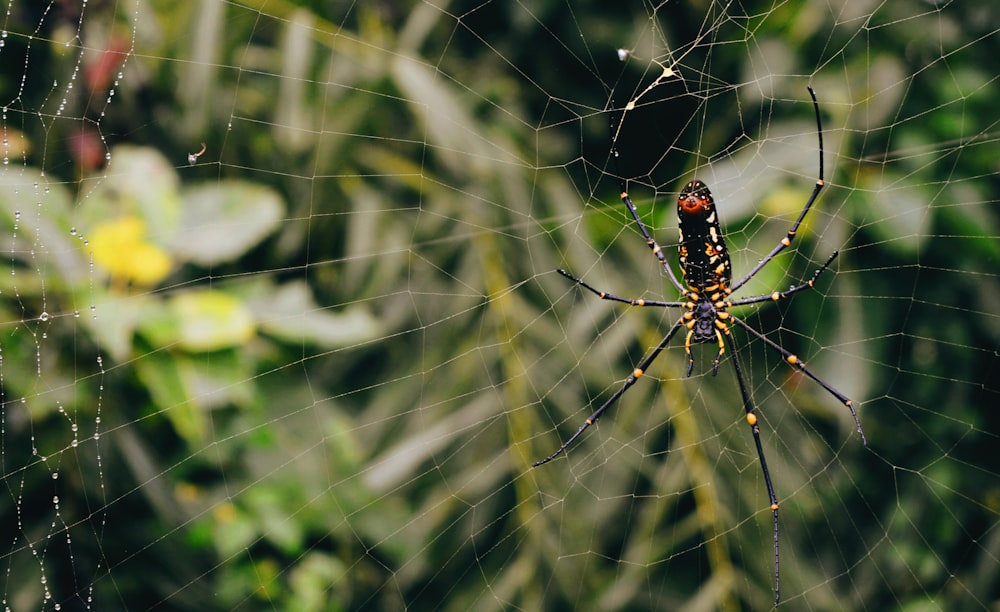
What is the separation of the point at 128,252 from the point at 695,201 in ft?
3.22

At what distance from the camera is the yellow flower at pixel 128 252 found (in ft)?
4.18

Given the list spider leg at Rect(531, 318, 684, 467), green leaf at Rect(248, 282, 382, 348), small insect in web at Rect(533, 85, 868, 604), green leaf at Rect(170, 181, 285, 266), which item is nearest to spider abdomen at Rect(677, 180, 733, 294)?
small insect in web at Rect(533, 85, 868, 604)

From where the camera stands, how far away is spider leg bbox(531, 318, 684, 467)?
58.1 inches

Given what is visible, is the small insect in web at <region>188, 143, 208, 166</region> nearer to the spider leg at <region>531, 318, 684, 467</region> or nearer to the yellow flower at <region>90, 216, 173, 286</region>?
the yellow flower at <region>90, 216, 173, 286</region>

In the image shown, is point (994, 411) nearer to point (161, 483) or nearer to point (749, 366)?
point (749, 366)

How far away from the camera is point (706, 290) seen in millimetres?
1535

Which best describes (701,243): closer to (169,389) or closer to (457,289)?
(457,289)

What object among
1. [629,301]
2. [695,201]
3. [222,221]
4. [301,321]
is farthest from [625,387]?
[222,221]

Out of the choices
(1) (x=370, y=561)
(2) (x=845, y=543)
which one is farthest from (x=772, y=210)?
(1) (x=370, y=561)

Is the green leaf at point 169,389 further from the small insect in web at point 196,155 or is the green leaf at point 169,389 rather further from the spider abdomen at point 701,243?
the spider abdomen at point 701,243

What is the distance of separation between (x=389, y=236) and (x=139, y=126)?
0.55 meters

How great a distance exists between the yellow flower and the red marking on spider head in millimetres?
912

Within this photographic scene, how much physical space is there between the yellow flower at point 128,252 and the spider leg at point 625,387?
0.79 meters

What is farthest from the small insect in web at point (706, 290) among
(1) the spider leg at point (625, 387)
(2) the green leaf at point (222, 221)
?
(2) the green leaf at point (222, 221)
